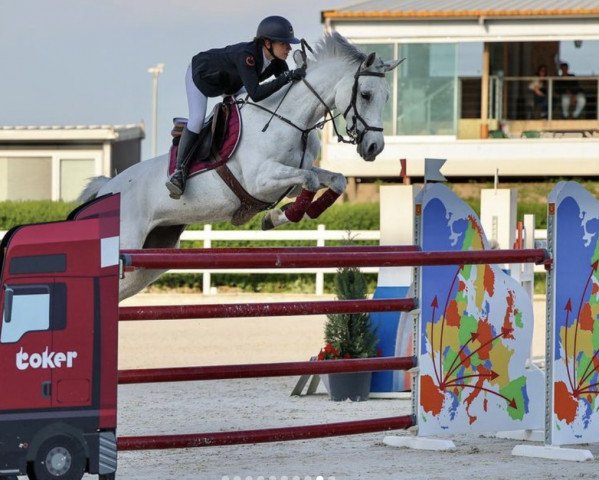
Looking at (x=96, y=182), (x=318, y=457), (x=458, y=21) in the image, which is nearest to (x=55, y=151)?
(x=458, y=21)

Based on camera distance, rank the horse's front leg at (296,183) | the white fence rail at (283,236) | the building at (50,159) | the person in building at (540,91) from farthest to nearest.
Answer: the building at (50,159) → the person in building at (540,91) → the white fence rail at (283,236) → the horse's front leg at (296,183)

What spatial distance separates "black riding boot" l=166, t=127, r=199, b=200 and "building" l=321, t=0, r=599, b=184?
1653 centimetres

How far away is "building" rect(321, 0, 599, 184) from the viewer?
77.3 feet

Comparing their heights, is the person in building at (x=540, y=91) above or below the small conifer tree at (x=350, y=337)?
above

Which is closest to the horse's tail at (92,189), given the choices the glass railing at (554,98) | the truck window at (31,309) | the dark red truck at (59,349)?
the dark red truck at (59,349)

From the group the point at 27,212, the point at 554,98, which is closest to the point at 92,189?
the point at 27,212

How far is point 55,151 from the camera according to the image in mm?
26922

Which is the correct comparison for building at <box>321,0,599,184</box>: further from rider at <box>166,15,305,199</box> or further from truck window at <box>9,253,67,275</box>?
truck window at <box>9,253,67,275</box>

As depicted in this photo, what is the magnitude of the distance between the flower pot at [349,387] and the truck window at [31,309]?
3.75m

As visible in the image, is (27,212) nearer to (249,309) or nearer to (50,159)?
(50,159)

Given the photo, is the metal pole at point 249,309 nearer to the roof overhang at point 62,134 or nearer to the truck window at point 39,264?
the truck window at point 39,264

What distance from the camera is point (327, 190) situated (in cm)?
662

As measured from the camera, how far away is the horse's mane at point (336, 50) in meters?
6.89

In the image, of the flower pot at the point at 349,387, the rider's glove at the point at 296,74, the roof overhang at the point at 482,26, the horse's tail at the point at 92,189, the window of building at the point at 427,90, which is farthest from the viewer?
the roof overhang at the point at 482,26
